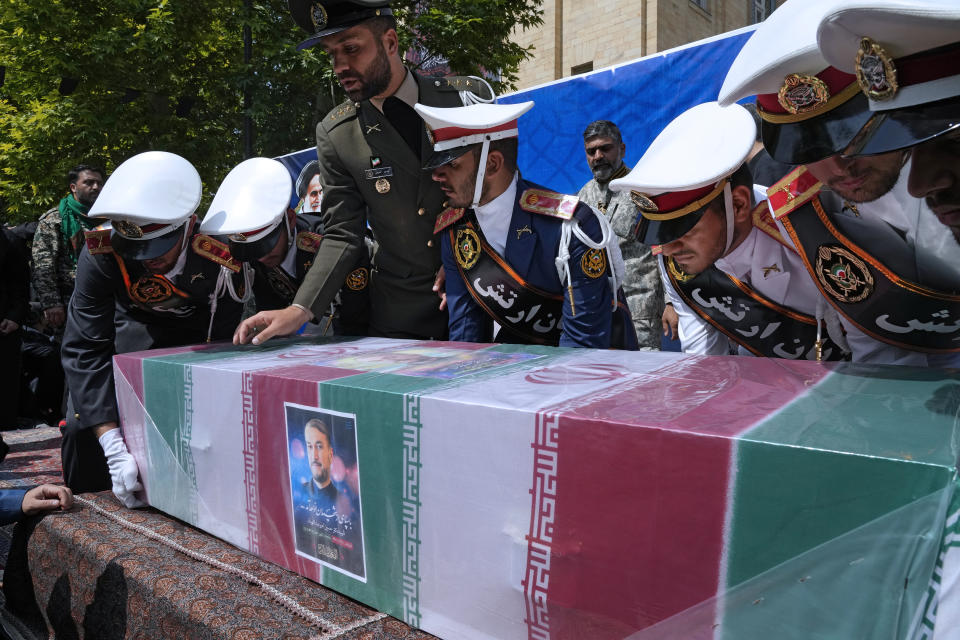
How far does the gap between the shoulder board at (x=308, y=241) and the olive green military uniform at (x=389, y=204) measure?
0.59ft

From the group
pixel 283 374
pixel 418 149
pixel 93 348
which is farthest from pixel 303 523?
pixel 418 149

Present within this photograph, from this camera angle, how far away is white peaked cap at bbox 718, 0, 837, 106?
3.39ft

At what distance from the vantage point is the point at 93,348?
2.21 m

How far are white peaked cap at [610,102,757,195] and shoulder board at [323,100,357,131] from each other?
4.17 ft

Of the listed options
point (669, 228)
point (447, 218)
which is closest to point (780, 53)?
point (669, 228)

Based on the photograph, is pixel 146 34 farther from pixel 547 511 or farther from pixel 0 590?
pixel 547 511

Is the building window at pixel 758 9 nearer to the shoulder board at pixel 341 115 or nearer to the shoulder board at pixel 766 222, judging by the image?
the shoulder board at pixel 341 115

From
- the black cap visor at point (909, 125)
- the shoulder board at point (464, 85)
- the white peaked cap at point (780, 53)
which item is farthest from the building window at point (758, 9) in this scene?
the black cap visor at point (909, 125)

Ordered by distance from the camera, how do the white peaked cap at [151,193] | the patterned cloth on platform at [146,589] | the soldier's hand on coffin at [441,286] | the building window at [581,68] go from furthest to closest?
the building window at [581,68], the soldier's hand on coffin at [441,286], the white peaked cap at [151,193], the patterned cloth on platform at [146,589]

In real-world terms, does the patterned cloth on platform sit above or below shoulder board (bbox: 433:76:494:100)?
below

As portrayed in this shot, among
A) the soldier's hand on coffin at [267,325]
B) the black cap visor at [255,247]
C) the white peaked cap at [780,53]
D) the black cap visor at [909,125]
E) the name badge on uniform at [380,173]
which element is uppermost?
the white peaked cap at [780,53]

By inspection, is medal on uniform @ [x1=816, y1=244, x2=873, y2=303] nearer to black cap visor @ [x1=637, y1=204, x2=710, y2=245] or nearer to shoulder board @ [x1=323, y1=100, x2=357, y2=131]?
black cap visor @ [x1=637, y1=204, x2=710, y2=245]

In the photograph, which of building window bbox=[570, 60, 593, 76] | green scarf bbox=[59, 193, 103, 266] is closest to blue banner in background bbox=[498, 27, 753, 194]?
green scarf bbox=[59, 193, 103, 266]

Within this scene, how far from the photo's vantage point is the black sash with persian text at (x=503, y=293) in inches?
82.6
